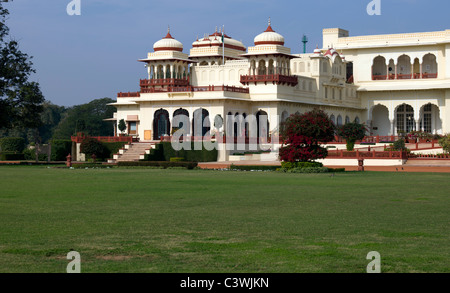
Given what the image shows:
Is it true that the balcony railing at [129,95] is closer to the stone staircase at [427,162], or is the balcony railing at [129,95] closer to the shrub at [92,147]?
the shrub at [92,147]

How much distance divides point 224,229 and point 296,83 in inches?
1671

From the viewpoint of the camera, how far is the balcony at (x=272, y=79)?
53.8 meters

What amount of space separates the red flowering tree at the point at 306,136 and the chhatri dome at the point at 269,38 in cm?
1858

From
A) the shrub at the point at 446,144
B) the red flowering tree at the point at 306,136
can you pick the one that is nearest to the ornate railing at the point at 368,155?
the shrub at the point at 446,144

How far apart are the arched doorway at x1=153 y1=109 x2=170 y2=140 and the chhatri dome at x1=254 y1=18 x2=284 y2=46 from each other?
27.0 feet

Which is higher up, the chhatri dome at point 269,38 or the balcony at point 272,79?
the chhatri dome at point 269,38

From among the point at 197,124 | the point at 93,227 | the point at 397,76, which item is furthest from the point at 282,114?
the point at 93,227

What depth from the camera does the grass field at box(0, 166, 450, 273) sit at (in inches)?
412

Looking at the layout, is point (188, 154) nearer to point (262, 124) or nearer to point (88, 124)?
point (262, 124)

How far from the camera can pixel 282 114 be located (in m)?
54.8

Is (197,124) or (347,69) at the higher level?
(347,69)

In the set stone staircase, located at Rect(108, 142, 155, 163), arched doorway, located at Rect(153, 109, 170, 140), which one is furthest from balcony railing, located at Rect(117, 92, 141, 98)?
stone staircase, located at Rect(108, 142, 155, 163)

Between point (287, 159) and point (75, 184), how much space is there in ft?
47.1
